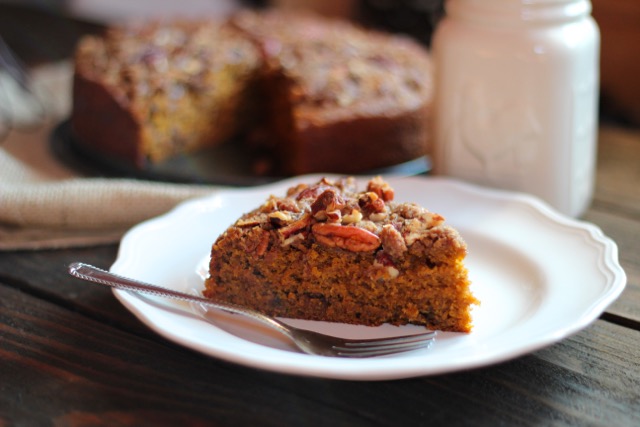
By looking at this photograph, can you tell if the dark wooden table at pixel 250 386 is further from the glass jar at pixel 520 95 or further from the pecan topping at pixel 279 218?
the glass jar at pixel 520 95

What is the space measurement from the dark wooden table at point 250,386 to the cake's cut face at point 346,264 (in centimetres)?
18

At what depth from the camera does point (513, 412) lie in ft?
4.46

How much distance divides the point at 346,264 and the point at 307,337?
0.17 meters

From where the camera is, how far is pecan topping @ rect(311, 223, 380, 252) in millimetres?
1533

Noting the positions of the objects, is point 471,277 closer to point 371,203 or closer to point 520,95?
point 371,203

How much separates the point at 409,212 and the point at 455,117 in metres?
0.67

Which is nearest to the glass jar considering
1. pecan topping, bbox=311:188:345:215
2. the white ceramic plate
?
the white ceramic plate

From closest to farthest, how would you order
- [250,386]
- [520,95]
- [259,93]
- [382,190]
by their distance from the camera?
[250,386] < [382,190] < [520,95] < [259,93]

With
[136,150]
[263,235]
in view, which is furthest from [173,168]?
[263,235]

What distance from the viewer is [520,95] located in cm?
208

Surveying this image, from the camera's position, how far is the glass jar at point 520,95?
6.66ft

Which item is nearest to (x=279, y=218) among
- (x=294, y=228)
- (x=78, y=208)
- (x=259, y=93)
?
(x=294, y=228)

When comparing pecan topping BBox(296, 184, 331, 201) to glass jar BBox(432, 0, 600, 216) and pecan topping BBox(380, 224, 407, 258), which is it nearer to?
pecan topping BBox(380, 224, 407, 258)

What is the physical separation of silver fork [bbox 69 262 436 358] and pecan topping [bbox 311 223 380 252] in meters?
0.18
